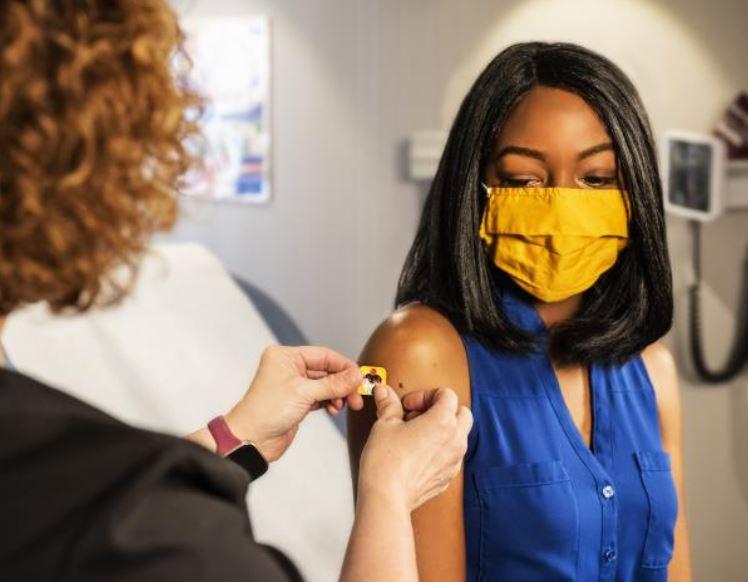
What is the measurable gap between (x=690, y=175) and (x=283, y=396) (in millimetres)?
1847

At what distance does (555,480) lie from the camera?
1359 mm

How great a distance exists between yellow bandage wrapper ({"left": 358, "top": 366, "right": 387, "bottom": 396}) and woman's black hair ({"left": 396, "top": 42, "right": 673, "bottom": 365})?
208 mm

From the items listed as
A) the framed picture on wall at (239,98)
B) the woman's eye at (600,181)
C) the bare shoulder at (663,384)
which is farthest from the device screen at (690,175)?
the framed picture on wall at (239,98)

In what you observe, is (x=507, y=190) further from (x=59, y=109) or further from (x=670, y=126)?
(x=670, y=126)

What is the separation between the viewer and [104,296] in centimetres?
83

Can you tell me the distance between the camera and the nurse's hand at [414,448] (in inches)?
38.9

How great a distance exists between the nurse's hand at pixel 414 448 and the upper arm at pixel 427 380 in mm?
229

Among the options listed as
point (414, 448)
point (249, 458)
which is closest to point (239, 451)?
point (249, 458)

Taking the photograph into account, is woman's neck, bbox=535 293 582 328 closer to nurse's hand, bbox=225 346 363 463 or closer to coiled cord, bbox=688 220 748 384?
nurse's hand, bbox=225 346 363 463

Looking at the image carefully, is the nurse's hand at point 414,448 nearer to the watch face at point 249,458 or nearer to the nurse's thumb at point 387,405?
the nurse's thumb at point 387,405

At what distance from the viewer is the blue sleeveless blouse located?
1.34m

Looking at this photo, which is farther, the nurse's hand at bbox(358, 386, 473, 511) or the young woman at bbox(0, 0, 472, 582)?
the nurse's hand at bbox(358, 386, 473, 511)

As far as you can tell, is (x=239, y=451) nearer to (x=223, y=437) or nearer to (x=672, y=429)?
(x=223, y=437)

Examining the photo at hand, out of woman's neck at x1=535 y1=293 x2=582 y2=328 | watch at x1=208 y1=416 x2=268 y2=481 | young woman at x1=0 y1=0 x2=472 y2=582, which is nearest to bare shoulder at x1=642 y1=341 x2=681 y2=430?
woman's neck at x1=535 y1=293 x2=582 y2=328
